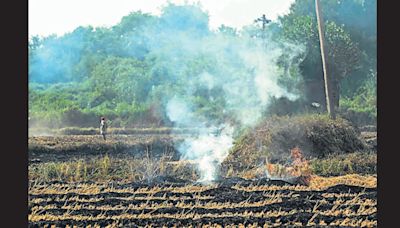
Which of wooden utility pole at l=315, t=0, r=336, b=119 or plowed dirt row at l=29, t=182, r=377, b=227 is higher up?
wooden utility pole at l=315, t=0, r=336, b=119

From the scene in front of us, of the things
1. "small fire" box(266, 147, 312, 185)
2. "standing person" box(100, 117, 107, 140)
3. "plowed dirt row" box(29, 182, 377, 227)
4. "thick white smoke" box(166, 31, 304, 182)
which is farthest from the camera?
"standing person" box(100, 117, 107, 140)

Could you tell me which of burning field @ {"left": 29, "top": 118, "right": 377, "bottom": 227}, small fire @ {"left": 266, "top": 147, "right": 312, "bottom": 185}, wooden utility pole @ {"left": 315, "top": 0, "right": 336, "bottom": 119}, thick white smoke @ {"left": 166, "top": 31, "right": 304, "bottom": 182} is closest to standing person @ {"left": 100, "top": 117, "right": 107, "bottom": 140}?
burning field @ {"left": 29, "top": 118, "right": 377, "bottom": 227}

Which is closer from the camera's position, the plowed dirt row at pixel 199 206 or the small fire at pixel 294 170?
the plowed dirt row at pixel 199 206

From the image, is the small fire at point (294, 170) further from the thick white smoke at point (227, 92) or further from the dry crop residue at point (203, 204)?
the thick white smoke at point (227, 92)

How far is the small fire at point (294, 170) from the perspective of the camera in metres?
9.12

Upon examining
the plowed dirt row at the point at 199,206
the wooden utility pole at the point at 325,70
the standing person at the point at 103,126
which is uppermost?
the wooden utility pole at the point at 325,70

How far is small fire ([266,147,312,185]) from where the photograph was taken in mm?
9125

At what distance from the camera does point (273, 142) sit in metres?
9.68

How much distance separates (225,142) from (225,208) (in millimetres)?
2115

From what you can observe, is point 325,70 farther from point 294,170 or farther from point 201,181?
point 201,181

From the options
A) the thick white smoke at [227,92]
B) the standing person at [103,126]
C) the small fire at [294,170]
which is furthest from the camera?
the standing person at [103,126]

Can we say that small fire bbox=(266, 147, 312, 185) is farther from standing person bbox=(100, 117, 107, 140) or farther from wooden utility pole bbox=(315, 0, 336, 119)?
standing person bbox=(100, 117, 107, 140)

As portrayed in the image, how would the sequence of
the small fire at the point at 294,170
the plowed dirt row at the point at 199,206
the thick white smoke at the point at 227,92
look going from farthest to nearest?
the thick white smoke at the point at 227,92 < the small fire at the point at 294,170 < the plowed dirt row at the point at 199,206

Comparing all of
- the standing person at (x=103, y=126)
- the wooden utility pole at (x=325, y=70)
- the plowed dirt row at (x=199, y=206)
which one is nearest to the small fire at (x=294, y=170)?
the plowed dirt row at (x=199, y=206)
